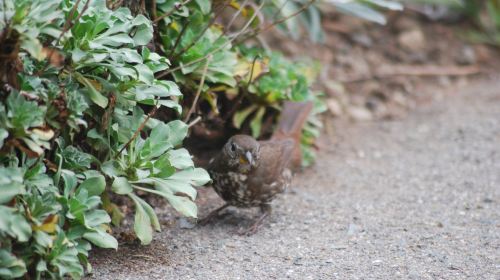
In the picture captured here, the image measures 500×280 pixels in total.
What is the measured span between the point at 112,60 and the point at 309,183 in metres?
2.42

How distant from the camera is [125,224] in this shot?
15.4 feet

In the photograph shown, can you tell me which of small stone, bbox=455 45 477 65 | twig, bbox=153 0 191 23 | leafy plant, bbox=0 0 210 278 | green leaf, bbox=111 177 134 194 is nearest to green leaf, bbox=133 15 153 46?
leafy plant, bbox=0 0 210 278

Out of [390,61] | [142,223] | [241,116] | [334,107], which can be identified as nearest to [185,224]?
[142,223]

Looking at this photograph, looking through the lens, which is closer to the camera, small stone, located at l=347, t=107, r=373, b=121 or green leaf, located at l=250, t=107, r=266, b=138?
green leaf, located at l=250, t=107, r=266, b=138

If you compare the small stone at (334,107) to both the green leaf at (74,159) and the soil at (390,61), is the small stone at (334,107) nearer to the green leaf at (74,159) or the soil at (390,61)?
the soil at (390,61)

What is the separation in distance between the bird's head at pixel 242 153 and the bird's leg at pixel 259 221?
32 cm

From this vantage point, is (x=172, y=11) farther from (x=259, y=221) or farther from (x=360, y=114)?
(x=360, y=114)

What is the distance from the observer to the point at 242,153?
4824 millimetres

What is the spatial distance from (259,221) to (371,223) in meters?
0.71

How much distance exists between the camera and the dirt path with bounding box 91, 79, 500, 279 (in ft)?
13.7

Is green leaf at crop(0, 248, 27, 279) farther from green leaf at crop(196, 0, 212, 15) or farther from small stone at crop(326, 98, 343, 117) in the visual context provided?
small stone at crop(326, 98, 343, 117)

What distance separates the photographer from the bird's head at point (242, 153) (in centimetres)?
481

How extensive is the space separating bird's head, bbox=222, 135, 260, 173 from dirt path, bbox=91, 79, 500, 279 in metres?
0.41

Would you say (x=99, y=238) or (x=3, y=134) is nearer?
(x=3, y=134)
